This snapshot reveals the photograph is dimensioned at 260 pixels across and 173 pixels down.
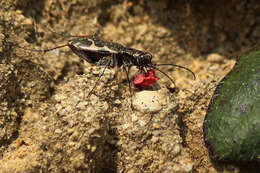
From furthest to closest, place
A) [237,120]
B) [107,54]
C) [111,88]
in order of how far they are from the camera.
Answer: [107,54]
[111,88]
[237,120]

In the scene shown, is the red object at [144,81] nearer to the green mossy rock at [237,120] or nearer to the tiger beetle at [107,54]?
the tiger beetle at [107,54]

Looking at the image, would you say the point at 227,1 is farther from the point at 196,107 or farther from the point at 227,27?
the point at 196,107

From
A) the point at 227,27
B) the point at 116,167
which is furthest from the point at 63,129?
the point at 227,27

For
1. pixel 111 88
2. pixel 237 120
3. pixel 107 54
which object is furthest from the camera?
pixel 107 54

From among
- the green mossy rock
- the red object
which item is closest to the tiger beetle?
the red object

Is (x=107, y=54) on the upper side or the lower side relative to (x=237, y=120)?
upper

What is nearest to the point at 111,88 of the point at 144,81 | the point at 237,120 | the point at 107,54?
the point at 144,81

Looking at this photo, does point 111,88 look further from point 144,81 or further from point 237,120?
point 237,120
